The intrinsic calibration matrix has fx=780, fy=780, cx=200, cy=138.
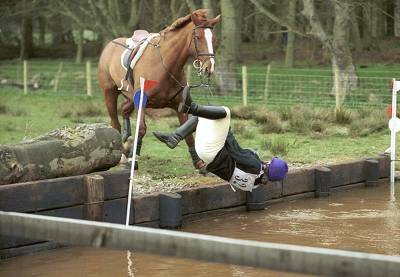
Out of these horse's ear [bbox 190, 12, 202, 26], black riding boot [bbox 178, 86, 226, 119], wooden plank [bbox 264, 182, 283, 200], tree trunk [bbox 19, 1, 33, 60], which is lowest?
wooden plank [bbox 264, 182, 283, 200]

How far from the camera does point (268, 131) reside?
1507cm

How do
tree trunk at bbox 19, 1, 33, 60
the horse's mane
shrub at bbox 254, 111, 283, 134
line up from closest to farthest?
the horse's mane, shrub at bbox 254, 111, 283, 134, tree trunk at bbox 19, 1, 33, 60

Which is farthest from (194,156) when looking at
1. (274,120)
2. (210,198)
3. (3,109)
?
(3,109)

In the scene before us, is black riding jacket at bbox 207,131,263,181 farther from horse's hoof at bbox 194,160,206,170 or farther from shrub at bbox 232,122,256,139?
shrub at bbox 232,122,256,139

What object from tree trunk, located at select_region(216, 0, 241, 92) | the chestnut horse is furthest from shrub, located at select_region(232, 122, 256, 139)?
tree trunk, located at select_region(216, 0, 241, 92)

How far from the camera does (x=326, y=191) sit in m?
9.69

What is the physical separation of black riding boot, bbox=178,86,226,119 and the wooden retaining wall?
0.96 metres

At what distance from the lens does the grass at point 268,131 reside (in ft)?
37.7

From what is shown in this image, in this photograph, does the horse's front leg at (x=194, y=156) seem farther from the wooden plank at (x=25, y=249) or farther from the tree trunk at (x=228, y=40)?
the tree trunk at (x=228, y=40)

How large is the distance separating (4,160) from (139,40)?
434cm

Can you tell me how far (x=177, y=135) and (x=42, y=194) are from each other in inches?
57.9

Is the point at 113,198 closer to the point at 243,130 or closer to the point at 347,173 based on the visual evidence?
the point at 347,173

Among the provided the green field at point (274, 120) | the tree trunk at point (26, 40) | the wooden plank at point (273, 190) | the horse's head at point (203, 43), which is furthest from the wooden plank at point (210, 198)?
the tree trunk at point (26, 40)

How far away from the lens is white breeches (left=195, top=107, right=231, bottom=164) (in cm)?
766
